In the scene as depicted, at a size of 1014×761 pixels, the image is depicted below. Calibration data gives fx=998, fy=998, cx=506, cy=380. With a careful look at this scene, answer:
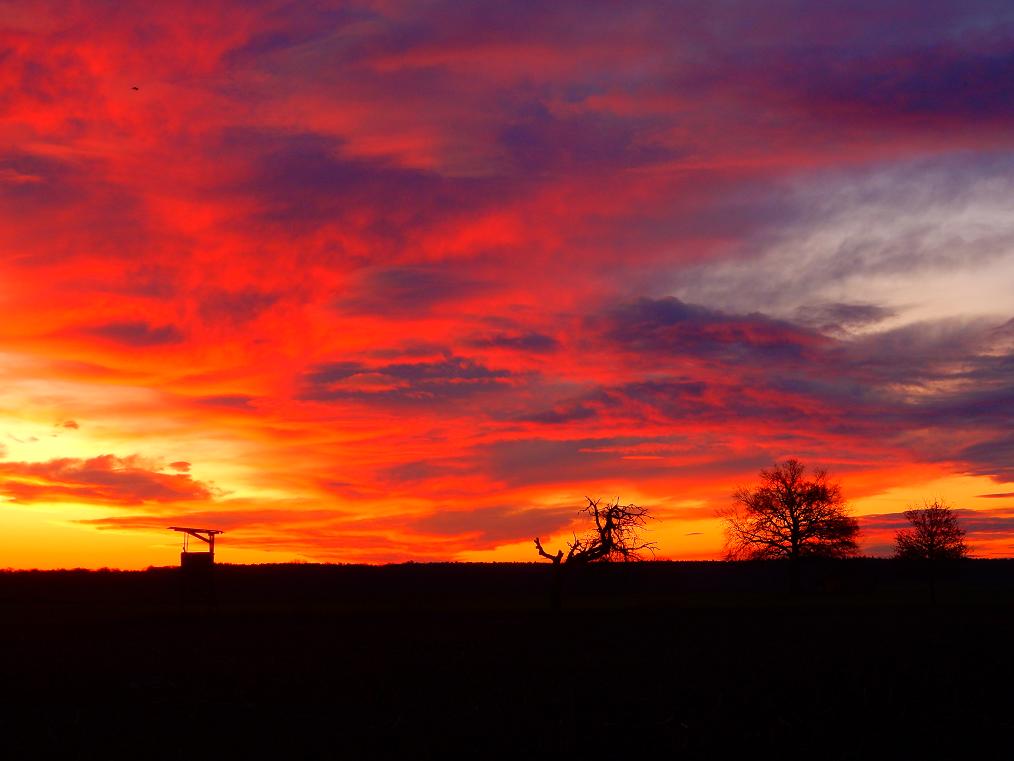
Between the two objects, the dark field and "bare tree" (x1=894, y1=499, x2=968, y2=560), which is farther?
"bare tree" (x1=894, y1=499, x2=968, y2=560)

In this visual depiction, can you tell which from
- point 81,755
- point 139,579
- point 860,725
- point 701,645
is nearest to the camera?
point 81,755

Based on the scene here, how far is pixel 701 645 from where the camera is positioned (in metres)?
33.3

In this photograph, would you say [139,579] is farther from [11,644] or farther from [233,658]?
[233,658]

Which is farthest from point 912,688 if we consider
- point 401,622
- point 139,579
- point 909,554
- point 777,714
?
point 139,579

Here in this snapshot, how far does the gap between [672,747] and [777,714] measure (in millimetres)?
3476

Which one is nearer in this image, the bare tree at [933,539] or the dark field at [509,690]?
the dark field at [509,690]

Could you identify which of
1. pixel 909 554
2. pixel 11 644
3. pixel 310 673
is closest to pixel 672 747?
pixel 310 673

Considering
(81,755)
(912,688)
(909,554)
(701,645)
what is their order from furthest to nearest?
(909,554) < (701,645) < (912,688) < (81,755)

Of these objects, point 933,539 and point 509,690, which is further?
point 933,539

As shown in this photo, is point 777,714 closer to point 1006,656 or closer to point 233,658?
point 1006,656

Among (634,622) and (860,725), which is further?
(634,622)

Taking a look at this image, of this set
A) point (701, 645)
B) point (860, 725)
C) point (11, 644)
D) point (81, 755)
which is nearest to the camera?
point (81, 755)

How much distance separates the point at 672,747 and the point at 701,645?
18542 millimetres

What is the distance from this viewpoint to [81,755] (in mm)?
15180
